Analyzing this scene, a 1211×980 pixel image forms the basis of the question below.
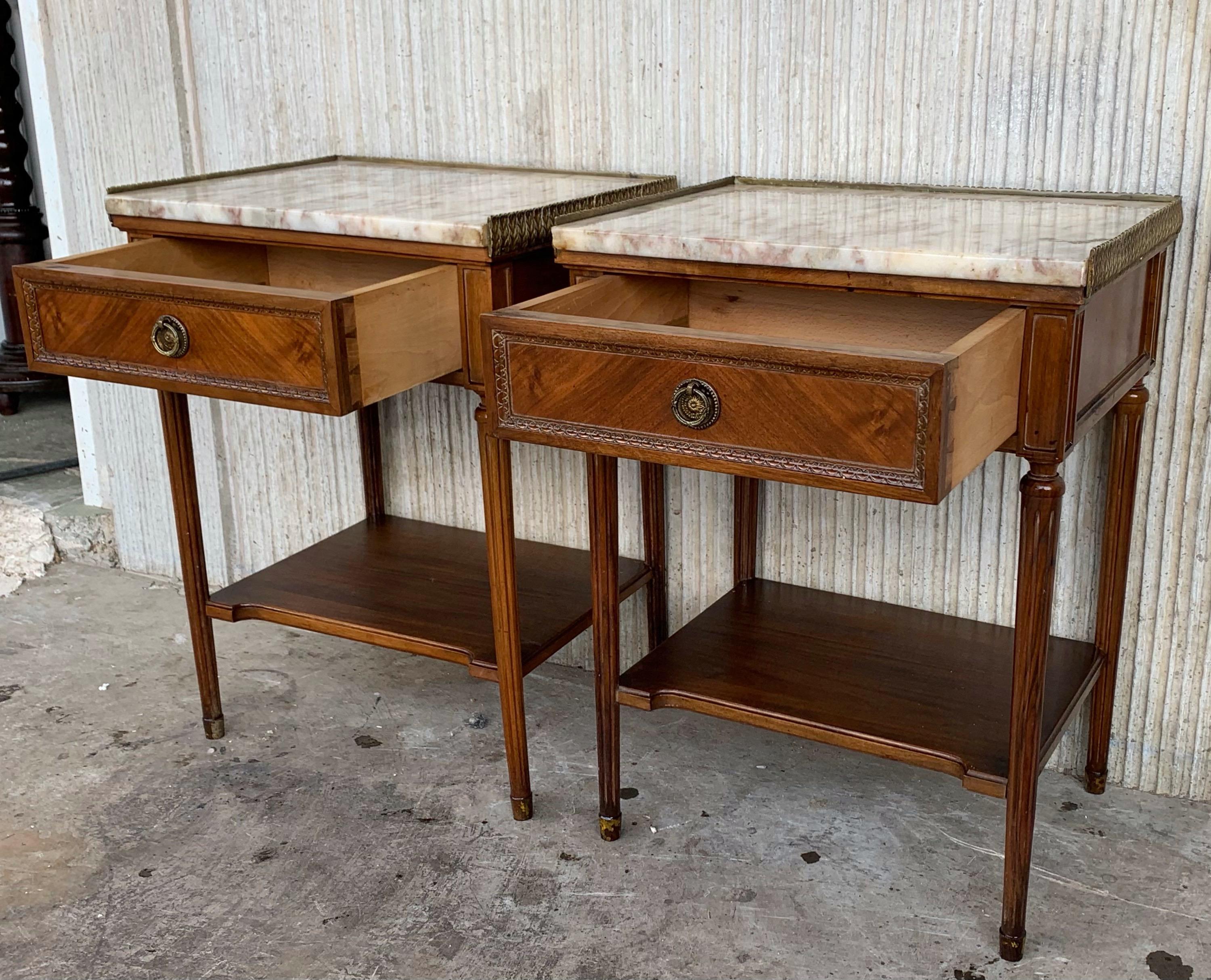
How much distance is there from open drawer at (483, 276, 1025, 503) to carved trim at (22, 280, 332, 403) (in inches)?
10.0

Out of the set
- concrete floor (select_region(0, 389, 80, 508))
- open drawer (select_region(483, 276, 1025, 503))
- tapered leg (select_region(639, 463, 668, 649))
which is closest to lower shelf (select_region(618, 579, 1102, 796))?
tapered leg (select_region(639, 463, 668, 649))

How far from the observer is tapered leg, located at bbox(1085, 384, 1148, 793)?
2.09 meters

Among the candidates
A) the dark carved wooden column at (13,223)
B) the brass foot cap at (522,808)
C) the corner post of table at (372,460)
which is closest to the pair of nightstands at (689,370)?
the brass foot cap at (522,808)

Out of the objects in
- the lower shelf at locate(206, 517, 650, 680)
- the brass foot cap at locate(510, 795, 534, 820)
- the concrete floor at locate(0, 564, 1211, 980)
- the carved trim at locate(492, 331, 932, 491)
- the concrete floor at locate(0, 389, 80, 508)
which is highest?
the carved trim at locate(492, 331, 932, 491)

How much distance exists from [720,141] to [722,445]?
90 centimetres

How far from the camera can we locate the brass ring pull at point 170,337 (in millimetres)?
1984

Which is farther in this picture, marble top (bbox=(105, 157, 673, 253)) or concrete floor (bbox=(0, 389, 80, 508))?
concrete floor (bbox=(0, 389, 80, 508))

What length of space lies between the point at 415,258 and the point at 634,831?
970 mm

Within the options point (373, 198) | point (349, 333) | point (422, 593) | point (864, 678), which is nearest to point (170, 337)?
point (349, 333)

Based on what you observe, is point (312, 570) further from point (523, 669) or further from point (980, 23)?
point (980, 23)

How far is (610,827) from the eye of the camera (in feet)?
7.18

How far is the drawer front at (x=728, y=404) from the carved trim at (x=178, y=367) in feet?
0.87

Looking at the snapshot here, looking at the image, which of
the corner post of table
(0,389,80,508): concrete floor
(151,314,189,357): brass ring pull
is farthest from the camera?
(0,389,80,508): concrete floor

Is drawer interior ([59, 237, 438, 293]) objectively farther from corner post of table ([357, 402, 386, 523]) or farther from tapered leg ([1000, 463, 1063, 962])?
tapered leg ([1000, 463, 1063, 962])
